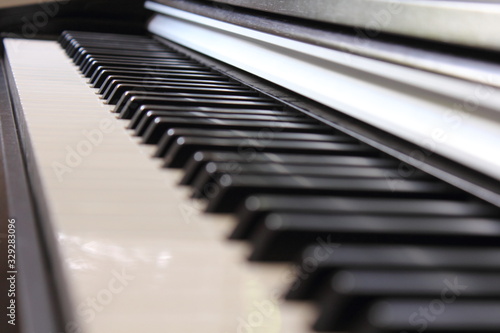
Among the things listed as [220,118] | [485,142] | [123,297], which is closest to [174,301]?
[123,297]

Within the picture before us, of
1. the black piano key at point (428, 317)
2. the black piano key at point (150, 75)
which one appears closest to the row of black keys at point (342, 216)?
the black piano key at point (428, 317)

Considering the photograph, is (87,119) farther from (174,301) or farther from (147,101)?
(174,301)

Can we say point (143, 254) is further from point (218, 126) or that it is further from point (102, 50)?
point (102, 50)

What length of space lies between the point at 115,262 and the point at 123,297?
0.09m

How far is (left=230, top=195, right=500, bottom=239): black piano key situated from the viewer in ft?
2.60

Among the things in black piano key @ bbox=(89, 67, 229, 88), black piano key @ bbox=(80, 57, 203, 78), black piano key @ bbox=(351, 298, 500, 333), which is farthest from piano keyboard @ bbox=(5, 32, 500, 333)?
black piano key @ bbox=(80, 57, 203, 78)

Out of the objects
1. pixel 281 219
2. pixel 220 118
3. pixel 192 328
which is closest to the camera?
pixel 192 328

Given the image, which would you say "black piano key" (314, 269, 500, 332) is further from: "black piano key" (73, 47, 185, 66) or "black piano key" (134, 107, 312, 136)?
"black piano key" (73, 47, 185, 66)

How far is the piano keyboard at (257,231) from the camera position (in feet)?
2.08

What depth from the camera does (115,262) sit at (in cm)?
77

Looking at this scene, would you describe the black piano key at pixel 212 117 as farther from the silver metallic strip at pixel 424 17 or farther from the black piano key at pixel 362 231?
the black piano key at pixel 362 231

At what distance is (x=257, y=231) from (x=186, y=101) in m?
0.84

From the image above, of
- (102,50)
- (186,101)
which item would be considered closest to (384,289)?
(186,101)

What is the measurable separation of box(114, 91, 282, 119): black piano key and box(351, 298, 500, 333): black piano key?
96cm
